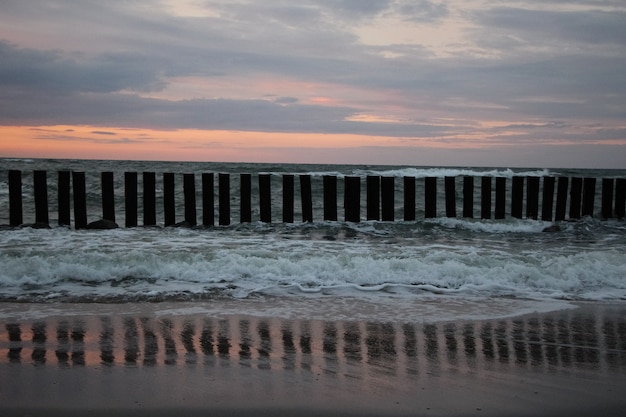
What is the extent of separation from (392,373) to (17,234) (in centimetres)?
909

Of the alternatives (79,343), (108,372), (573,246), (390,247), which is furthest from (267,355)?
(573,246)

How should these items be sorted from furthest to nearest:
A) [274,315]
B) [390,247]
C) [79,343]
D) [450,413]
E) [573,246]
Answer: [573,246], [390,247], [274,315], [79,343], [450,413]

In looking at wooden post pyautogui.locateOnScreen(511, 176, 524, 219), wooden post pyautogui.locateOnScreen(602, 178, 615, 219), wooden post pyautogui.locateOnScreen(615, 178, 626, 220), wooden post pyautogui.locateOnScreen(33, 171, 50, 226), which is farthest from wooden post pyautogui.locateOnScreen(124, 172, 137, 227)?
wooden post pyautogui.locateOnScreen(615, 178, 626, 220)

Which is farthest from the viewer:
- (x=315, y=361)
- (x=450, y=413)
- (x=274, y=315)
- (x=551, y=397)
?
(x=274, y=315)

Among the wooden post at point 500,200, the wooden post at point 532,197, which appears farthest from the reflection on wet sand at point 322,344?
the wooden post at point 532,197

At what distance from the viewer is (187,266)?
7727 millimetres

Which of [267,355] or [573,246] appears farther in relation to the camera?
[573,246]

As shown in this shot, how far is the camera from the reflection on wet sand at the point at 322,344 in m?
4.17

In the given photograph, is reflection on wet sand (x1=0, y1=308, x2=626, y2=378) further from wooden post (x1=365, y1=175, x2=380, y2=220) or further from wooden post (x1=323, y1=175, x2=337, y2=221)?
wooden post (x1=365, y1=175, x2=380, y2=220)

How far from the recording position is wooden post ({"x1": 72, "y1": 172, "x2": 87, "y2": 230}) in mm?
12531

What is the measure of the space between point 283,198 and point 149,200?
9.54 ft

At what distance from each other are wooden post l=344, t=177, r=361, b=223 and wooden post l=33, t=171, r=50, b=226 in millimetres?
6419

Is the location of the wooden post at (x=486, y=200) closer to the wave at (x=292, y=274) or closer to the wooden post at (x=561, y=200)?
the wooden post at (x=561, y=200)

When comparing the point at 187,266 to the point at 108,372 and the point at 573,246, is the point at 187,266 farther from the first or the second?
the point at 573,246
